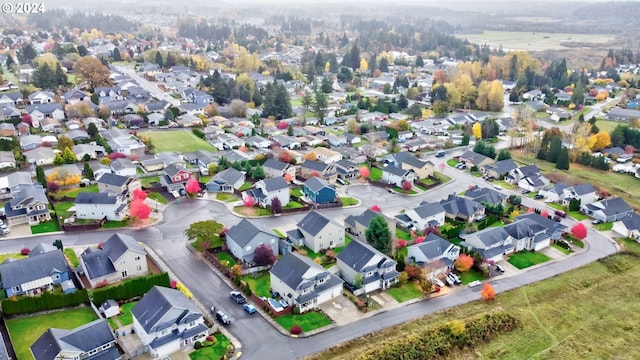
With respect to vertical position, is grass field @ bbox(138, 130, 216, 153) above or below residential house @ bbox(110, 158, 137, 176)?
below

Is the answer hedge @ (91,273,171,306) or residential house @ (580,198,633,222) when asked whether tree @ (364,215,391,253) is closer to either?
hedge @ (91,273,171,306)

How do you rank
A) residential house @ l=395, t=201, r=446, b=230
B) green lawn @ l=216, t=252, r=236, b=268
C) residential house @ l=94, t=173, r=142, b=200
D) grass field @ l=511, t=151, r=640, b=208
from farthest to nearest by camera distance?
grass field @ l=511, t=151, r=640, b=208, residential house @ l=94, t=173, r=142, b=200, residential house @ l=395, t=201, r=446, b=230, green lawn @ l=216, t=252, r=236, b=268

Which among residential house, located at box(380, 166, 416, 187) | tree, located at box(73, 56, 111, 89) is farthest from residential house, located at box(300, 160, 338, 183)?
tree, located at box(73, 56, 111, 89)

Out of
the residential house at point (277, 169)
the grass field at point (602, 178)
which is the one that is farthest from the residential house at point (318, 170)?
the grass field at point (602, 178)

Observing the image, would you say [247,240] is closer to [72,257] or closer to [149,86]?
[72,257]

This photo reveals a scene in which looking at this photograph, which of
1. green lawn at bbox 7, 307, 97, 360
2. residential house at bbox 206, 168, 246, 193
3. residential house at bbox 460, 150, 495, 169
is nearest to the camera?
green lawn at bbox 7, 307, 97, 360

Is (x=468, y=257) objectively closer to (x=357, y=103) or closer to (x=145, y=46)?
(x=357, y=103)

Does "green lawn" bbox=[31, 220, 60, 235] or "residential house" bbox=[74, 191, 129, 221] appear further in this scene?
"residential house" bbox=[74, 191, 129, 221]
